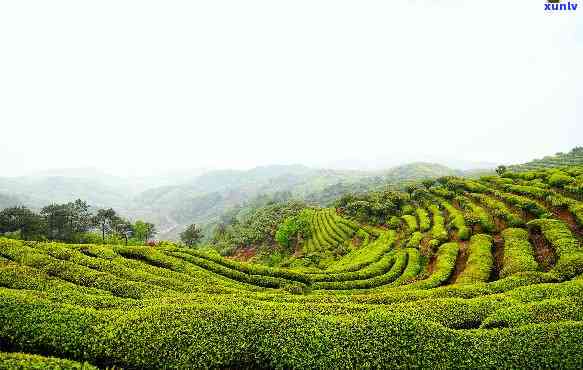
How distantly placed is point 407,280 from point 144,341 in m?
25.6

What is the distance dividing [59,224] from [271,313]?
177 ft

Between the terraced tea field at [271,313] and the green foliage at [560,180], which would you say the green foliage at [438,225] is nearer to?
the terraced tea field at [271,313]

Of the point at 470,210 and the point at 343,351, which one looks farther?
the point at 470,210

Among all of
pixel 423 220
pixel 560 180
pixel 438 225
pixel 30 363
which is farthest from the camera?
→ pixel 423 220

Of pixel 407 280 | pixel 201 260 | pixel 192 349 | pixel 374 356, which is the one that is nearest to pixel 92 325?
pixel 192 349

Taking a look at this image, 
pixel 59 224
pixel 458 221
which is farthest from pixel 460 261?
pixel 59 224

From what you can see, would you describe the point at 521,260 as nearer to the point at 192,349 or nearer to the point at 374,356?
the point at 374,356

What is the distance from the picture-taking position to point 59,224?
53.7 metres

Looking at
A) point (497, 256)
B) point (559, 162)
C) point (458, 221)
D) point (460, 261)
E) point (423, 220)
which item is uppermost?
point (559, 162)

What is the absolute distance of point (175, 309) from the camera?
15.0 m

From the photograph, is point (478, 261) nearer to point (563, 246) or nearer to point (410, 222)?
point (563, 246)

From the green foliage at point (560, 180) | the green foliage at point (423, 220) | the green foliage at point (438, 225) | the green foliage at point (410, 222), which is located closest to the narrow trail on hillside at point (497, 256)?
the green foliage at point (438, 225)

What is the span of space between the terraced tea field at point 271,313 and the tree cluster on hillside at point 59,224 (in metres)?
32.8

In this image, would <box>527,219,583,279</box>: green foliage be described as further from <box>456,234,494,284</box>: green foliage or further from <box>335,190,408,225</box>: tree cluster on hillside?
<box>335,190,408,225</box>: tree cluster on hillside
